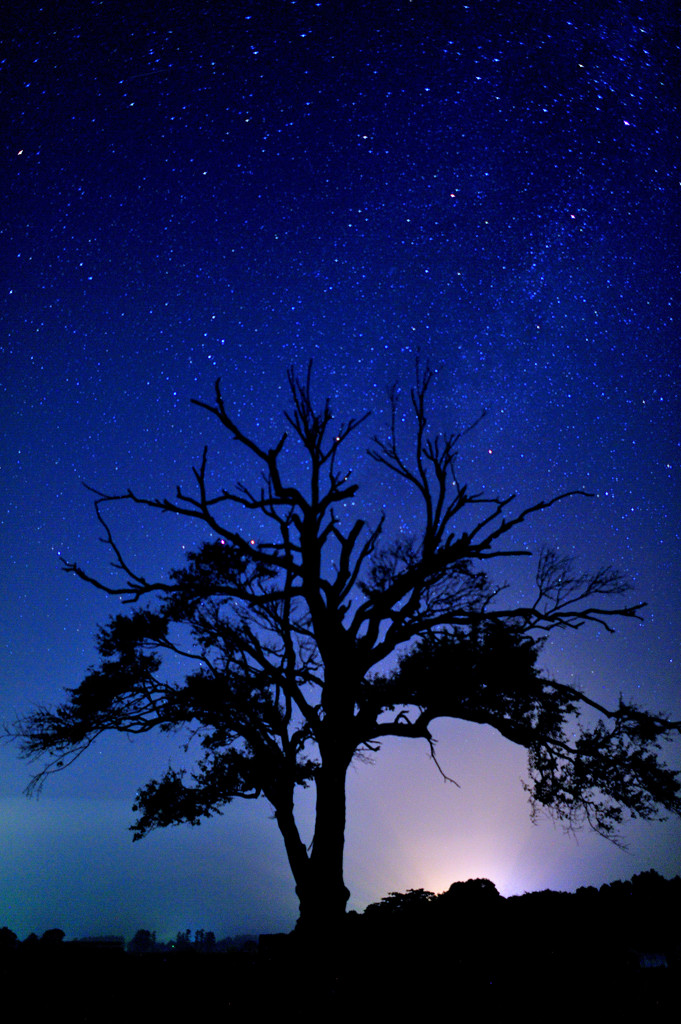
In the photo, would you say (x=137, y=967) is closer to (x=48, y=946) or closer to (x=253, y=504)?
(x=48, y=946)

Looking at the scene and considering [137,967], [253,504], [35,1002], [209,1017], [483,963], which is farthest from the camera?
[253,504]

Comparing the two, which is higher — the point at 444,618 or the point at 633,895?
the point at 444,618

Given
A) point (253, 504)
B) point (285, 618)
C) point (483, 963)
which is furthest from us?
point (285, 618)

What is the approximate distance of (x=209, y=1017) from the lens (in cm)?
675

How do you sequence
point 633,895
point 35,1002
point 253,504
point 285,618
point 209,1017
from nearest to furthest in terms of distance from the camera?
point 209,1017 → point 35,1002 → point 633,895 → point 253,504 → point 285,618

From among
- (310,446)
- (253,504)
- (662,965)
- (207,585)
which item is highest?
(310,446)

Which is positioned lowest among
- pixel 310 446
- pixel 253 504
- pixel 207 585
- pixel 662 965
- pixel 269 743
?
pixel 662 965

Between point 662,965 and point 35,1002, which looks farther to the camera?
point 662,965

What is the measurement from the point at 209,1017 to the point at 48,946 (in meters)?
5.56

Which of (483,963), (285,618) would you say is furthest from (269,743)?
(483,963)

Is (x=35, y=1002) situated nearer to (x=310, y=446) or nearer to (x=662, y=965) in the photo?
(x=662, y=965)

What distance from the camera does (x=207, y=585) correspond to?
1380cm

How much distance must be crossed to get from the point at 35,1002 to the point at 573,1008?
5.95 m

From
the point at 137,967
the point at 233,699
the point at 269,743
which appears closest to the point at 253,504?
the point at 233,699
